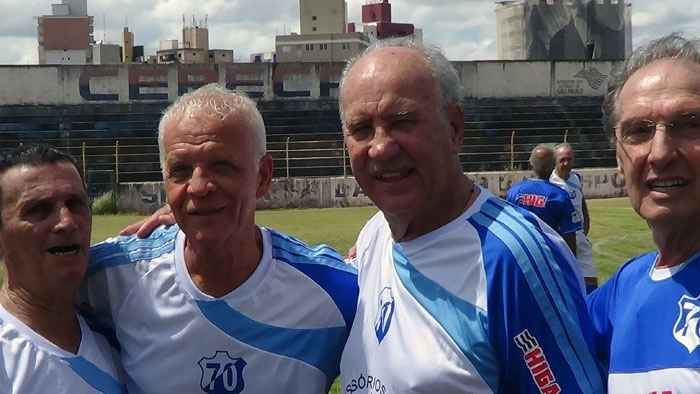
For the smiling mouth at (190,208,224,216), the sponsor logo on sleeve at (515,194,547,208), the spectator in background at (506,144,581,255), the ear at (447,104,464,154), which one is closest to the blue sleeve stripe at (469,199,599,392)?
the ear at (447,104,464,154)

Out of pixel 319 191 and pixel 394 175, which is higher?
pixel 394 175

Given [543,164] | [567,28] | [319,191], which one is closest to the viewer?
[543,164]

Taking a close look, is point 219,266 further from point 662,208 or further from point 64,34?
point 64,34

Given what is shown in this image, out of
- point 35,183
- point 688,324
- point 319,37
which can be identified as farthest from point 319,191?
point 319,37

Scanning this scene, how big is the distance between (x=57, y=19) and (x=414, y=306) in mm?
77128

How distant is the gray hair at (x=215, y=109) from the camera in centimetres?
337

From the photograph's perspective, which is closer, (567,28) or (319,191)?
(319,191)

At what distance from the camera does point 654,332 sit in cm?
261

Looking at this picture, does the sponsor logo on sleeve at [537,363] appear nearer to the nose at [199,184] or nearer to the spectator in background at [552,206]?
the nose at [199,184]

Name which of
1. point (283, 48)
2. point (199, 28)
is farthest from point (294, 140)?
point (199, 28)

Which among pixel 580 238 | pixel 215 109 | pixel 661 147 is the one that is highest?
pixel 215 109

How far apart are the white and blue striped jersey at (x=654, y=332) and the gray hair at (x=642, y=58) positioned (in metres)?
0.45

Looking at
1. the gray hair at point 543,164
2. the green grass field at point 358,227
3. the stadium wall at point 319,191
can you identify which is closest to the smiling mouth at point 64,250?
the gray hair at point 543,164

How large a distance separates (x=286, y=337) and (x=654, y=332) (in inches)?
54.0
